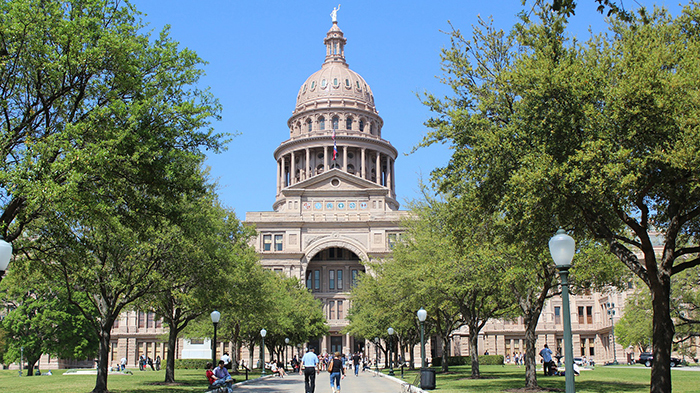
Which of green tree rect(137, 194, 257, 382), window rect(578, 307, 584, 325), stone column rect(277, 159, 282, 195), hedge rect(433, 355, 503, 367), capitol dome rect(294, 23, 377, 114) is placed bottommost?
hedge rect(433, 355, 503, 367)

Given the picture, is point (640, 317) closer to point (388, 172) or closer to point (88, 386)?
point (88, 386)

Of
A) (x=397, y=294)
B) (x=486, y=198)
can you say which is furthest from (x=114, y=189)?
(x=397, y=294)

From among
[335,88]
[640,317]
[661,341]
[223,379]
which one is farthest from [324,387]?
[335,88]

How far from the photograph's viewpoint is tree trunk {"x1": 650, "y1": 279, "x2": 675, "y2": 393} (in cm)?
1709

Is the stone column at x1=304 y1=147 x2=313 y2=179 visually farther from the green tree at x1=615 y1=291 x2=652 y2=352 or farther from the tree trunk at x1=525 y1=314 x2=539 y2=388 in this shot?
the tree trunk at x1=525 y1=314 x2=539 y2=388

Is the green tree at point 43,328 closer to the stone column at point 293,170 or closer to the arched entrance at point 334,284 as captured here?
the arched entrance at point 334,284

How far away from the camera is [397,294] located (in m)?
42.3

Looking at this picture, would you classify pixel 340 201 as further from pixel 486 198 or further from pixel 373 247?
pixel 486 198

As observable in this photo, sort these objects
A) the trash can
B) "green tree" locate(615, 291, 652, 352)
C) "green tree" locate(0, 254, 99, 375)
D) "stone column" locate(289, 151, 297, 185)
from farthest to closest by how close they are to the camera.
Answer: "stone column" locate(289, 151, 297, 185)
"green tree" locate(0, 254, 99, 375)
"green tree" locate(615, 291, 652, 352)
the trash can

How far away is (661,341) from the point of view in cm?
1742

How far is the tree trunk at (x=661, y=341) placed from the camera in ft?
56.1

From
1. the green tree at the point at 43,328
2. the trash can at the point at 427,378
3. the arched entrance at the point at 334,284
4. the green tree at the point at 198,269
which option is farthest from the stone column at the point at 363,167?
the trash can at the point at 427,378

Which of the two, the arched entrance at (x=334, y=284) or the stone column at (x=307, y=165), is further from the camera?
the stone column at (x=307, y=165)

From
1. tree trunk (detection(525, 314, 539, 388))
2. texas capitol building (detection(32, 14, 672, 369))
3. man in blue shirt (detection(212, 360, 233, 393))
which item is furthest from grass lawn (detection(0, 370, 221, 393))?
texas capitol building (detection(32, 14, 672, 369))
